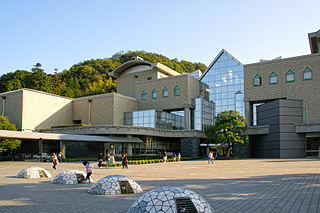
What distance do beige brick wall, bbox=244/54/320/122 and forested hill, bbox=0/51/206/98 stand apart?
170 feet

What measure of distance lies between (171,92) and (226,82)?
11739mm

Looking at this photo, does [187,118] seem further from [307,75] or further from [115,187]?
[115,187]

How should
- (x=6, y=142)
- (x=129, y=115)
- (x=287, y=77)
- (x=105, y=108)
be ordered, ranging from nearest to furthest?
1. (x=6, y=142)
2. (x=287, y=77)
3. (x=105, y=108)
4. (x=129, y=115)

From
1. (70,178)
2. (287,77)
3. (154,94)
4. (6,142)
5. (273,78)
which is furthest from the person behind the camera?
(154,94)

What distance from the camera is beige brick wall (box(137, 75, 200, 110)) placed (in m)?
60.1

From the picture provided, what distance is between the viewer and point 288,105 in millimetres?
48562

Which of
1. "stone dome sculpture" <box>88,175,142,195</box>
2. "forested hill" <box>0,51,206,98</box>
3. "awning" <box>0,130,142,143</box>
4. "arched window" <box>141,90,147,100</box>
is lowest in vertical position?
"stone dome sculpture" <box>88,175,142,195</box>

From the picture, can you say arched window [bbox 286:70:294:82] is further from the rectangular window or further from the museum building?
the museum building

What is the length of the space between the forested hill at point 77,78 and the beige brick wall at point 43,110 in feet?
75.1

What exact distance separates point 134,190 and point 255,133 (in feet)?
142

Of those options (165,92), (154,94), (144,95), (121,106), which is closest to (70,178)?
(121,106)

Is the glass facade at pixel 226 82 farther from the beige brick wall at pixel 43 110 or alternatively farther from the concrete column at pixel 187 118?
the beige brick wall at pixel 43 110

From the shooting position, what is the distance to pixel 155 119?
5919 centimetres

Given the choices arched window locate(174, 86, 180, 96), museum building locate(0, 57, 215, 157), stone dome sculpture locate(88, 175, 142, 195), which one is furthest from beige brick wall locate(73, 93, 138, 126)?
stone dome sculpture locate(88, 175, 142, 195)
